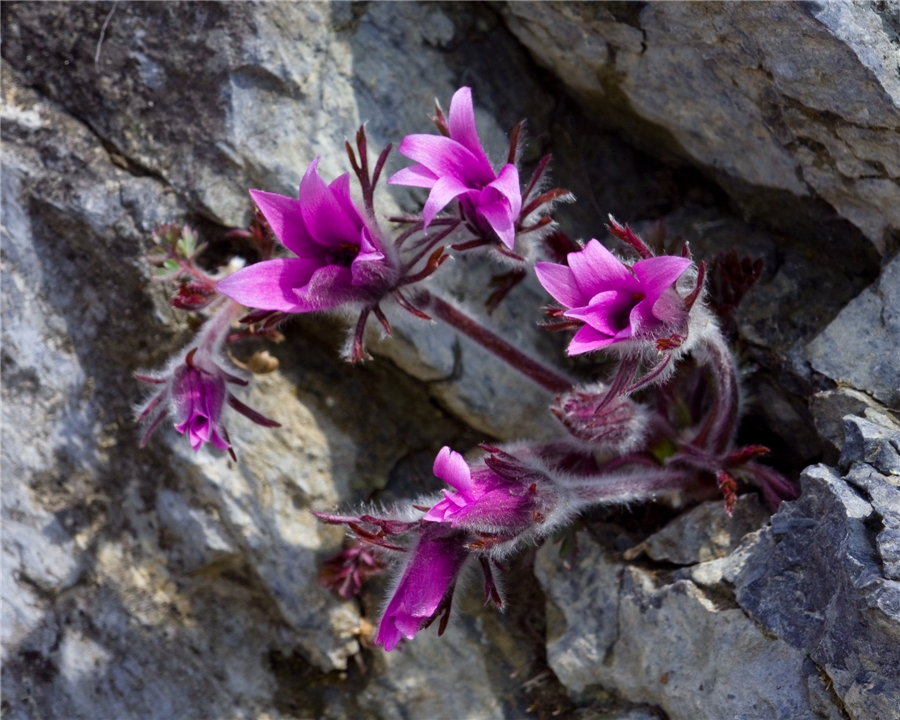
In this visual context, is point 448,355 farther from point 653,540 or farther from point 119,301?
point 119,301

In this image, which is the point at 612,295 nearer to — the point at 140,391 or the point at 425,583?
the point at 425,583

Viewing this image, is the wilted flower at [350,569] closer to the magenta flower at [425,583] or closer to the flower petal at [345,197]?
the magenta flower at [425,583]

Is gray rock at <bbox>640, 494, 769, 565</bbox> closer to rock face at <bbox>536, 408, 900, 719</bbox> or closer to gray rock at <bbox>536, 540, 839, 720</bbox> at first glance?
rock face at <bbox>536, 408, 900, 719</bbox>

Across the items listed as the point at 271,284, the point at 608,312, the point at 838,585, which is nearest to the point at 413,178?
the point at 271,284

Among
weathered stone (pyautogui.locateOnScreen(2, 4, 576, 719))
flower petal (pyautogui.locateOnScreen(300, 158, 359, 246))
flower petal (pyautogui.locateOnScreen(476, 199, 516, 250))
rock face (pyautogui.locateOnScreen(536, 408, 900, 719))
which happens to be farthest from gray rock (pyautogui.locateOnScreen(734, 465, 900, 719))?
flower petal (pyautogui.locateOnScreen(300, 158, 359, 246))

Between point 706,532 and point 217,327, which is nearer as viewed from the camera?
point 706,532

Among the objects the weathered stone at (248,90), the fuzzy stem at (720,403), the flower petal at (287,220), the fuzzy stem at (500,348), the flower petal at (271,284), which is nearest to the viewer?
the flower petal at (271,284)

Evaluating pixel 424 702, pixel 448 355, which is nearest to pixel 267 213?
pixel 448 355

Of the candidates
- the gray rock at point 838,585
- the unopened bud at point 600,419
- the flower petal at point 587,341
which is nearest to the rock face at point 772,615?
the gray rock at point 838,585
